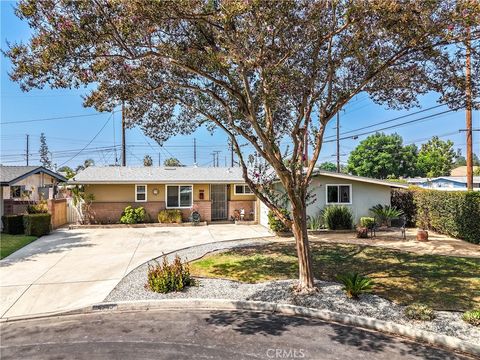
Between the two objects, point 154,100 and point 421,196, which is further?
point 421,196

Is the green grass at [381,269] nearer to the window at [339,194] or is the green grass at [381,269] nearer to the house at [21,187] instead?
the window at [339,194]

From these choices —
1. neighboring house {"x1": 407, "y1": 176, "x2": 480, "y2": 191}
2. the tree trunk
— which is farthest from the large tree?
neighboring house {"x1": 407, "y1": 176, "x2": 480, "y2": 191}

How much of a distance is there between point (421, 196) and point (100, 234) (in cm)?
1671

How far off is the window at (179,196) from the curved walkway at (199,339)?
1349 cm

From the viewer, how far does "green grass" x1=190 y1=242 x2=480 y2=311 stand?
7.28 meters

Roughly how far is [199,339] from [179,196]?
15.0m

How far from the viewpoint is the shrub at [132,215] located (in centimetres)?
1878

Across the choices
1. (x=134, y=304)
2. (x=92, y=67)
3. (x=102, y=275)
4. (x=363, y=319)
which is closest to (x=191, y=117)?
(x=92, y=67)

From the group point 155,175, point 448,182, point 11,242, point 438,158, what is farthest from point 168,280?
point 438,158

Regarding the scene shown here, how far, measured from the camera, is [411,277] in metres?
8.56

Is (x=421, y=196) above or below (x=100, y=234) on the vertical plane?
above

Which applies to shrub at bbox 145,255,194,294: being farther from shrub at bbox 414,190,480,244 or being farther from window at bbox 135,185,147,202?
window at bbox 135,185,147,202

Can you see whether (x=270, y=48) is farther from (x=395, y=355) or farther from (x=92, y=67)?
(x=395, y=355)

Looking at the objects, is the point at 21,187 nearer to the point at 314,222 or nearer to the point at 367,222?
the point at 314,222
